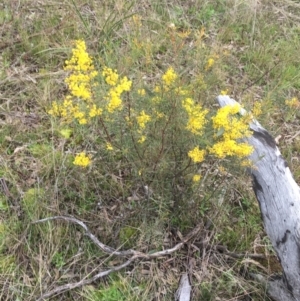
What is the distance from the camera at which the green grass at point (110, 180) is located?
247 cm

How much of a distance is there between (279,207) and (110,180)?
1020 millimetres

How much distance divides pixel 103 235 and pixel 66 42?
1738 millimetres

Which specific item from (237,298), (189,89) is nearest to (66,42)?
(189,89)

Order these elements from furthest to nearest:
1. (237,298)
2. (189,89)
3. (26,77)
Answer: (26,77) < (189,89) < (237,298)

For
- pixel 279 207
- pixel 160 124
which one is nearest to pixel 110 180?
pixel 160 124

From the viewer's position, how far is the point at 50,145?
2.99m

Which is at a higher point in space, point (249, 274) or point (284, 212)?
point (284, 212)

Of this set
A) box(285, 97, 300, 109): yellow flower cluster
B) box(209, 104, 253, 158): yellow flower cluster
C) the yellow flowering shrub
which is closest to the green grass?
the yellow flowering shrub

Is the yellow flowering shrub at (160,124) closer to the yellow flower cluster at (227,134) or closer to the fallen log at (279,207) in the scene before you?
the yellow flower cluster at (227,134)

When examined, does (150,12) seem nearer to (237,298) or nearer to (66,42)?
(66,42)

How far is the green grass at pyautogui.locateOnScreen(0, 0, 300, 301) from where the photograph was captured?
2473 millimetres

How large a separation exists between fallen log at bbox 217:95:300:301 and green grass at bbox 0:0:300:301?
0.48 ft

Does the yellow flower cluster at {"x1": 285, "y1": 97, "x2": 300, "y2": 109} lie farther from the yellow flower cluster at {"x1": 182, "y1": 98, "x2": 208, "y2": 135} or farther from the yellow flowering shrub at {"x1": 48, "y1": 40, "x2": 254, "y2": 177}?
the yellow flower cluster at {"x1": 182, "y1": 98, "x2": 208, "y2": 135}

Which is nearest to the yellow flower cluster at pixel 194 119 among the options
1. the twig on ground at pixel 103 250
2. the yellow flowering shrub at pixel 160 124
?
the yellow flowering shrub at pixel 160 124
